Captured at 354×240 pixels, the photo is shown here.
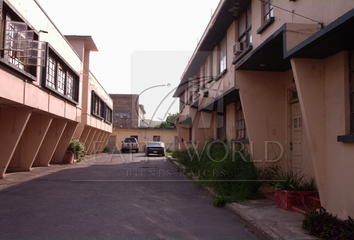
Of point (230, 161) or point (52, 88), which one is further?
point (52, 88)

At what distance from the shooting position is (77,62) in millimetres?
19234

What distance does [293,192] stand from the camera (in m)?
6.88

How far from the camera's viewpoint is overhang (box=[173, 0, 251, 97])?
1036cm

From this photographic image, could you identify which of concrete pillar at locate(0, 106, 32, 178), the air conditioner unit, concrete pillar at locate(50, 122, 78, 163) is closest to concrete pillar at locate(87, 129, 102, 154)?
concrete pillar at locate(50, 122, 78, 163)

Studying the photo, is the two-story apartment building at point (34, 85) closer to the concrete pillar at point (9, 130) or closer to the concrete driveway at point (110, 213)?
the concrete pillar at point (9, 130)

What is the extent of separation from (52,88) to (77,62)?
18.3ft

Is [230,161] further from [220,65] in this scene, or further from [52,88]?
[52,88]

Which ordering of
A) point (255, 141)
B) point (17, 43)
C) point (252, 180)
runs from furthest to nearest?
point (17, 43) < point (255, 141) < point (252, 180)

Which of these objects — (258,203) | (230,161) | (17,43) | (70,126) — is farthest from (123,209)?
(70,126)

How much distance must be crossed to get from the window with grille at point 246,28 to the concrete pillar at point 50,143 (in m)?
10.4

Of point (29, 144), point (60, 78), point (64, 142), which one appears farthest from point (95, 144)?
point (29, 144)

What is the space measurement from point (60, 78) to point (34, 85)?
13.7 ft

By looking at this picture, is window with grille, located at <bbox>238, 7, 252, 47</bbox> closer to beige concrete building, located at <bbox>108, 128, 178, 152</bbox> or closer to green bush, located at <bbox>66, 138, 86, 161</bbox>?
green bush, located at <bbox>66, 138, 86, 161</bbox>

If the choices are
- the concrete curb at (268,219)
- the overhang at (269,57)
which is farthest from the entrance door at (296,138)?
the concrete curb at (268,219)
